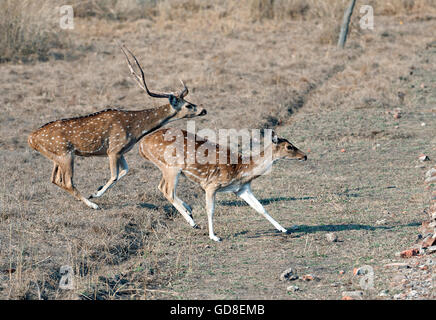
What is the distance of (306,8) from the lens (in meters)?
26.9

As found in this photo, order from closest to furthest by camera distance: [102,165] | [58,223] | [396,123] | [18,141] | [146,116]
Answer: [58,223]
[146,116]
[102,165]
[18,141]
[396,123]

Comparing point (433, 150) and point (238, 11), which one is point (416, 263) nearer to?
point (433, 150)

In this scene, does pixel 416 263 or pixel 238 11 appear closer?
pixel 416 263

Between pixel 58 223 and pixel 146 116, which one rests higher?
pixel 146 116

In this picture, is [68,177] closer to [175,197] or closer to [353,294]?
[175,197]

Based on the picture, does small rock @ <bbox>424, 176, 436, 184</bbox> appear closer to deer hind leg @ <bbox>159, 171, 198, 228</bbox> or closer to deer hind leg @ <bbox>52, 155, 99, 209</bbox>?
deer hind leg @ <bbox>159, 171, 198, 228</bbox>

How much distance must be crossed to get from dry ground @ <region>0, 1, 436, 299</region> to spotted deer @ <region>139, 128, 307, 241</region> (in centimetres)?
39

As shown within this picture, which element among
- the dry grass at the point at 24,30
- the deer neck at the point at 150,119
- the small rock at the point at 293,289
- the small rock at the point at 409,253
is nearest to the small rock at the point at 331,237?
the small rock at the point at 409,253

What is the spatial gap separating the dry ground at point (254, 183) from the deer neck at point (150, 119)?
915 mm

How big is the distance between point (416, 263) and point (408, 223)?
1575 millimetres

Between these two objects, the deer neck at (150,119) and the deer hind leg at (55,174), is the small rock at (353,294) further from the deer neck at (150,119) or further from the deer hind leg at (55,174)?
the deer hind leg at (55,174)

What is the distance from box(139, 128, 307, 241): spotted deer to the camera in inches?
344

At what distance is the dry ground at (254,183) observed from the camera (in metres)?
7.31
